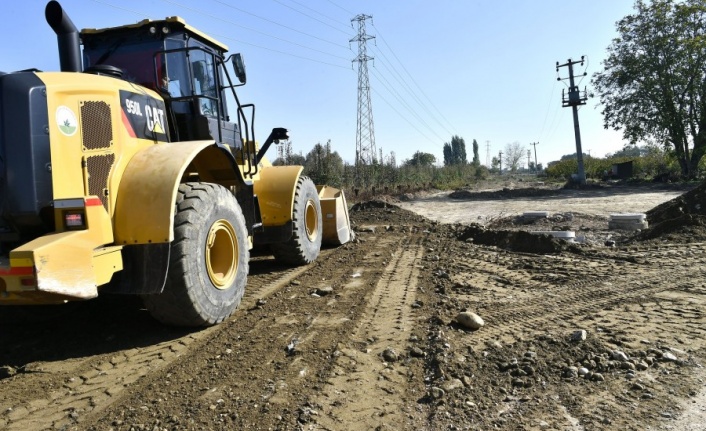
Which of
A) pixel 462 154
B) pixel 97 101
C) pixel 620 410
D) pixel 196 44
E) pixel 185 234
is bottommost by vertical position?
pixel 620 410

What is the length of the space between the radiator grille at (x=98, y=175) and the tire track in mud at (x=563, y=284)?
298 cm

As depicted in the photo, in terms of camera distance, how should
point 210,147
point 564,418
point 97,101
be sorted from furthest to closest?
point 210,147, point 97,101, point 564,418

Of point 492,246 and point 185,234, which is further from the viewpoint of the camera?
point 492,246

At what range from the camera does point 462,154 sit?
109 m

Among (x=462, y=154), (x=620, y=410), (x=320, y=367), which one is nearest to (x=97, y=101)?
(x=320, y=367)

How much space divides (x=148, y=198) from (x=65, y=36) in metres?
1.90

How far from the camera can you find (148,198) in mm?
3594

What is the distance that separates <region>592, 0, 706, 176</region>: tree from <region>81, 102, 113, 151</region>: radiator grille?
3532 centimetres

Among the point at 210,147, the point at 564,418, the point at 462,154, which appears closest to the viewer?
the point at 564,418

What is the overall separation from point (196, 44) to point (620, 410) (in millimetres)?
5334

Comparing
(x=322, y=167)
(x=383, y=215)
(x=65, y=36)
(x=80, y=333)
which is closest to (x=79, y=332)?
(x=80, y=333)

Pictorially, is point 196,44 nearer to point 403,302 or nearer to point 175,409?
point 403,302

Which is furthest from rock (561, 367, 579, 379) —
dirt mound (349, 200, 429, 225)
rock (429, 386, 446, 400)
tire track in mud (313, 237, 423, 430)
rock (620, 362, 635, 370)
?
dirt mound (349, 200, 429, 225)

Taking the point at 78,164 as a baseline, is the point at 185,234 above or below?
below
